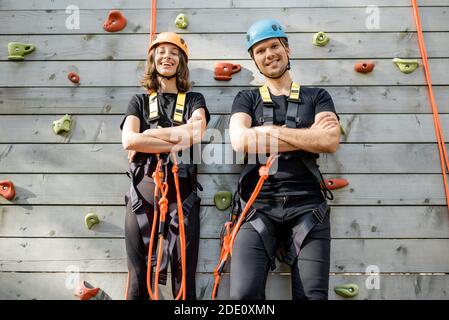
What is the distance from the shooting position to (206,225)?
9.57ft

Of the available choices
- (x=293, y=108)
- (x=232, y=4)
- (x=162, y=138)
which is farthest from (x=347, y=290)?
(x=232, y=4)

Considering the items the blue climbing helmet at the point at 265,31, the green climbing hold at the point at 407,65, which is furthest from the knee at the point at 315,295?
the green climbing hold at the point at 407,65

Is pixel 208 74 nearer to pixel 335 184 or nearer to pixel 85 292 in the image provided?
pixel 335 184

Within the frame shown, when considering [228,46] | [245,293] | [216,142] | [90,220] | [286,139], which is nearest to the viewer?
[245,293]

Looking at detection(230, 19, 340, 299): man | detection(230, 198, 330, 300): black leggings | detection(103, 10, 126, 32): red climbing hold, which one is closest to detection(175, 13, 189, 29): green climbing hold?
detection(103, 10, 126, 32): red climbing hold

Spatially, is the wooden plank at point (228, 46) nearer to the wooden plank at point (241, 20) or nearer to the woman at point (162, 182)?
the wooden plank at point (241, 20)

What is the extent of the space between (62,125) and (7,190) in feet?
1.89

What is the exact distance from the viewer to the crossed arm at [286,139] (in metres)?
2.39

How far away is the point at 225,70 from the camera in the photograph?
10.2ft

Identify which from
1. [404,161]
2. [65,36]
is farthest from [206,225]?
[65,36]

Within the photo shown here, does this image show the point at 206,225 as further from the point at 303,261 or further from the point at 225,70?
the point at 225,70

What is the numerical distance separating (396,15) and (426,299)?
2038mm

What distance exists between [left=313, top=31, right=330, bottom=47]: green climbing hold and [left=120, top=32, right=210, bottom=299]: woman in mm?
1037

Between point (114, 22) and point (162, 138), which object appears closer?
point (162, 138)
